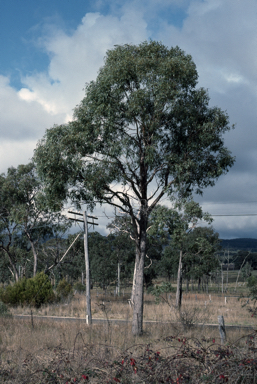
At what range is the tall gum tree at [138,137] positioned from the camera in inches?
509

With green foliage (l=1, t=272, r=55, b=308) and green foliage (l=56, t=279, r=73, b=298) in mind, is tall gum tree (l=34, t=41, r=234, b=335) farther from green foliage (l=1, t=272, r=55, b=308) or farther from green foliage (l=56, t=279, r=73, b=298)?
green foliage (l=56, t=279, r=73, b=298)

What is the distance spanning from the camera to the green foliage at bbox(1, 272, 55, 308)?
27.8m

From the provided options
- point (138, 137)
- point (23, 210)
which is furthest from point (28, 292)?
point (138, 137)

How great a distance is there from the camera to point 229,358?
17.0 feet

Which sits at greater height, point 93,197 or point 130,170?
point 130,170

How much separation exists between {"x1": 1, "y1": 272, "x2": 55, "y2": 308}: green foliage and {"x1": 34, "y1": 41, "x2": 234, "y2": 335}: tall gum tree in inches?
641

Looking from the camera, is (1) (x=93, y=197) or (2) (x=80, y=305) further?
(2) (x=80, y=305)

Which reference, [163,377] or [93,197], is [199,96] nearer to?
[93,197]

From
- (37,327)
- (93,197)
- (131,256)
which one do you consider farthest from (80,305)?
(131,256)

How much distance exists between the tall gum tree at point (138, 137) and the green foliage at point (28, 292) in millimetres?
16291

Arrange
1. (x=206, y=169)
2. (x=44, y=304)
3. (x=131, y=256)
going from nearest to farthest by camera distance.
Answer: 1. (x=206, y=169)
2. (x=44, y=304)
3. (x=131, y=256)

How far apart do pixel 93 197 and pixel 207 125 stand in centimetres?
519

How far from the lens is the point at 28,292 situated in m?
27.9

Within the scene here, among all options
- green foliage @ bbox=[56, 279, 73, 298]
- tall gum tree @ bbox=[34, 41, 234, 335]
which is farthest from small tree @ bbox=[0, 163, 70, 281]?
tall gum tree @ bbox=[34, 41, 234, 335]
